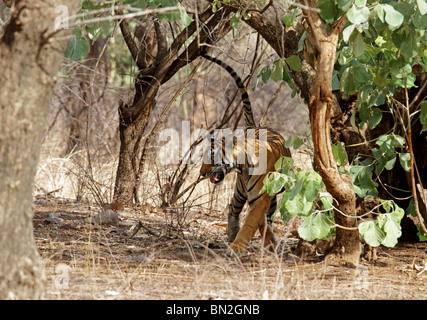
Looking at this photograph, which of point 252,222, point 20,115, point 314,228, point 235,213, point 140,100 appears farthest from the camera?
point 140,100

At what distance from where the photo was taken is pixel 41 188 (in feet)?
24.6

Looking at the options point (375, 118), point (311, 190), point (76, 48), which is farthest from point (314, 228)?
point (76, 48)

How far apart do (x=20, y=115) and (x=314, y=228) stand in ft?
6.82

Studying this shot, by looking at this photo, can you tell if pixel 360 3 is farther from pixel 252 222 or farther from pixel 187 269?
pixel 252 222

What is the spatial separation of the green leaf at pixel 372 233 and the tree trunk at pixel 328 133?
212mm

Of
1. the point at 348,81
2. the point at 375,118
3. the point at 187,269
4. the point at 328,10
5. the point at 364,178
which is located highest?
the point at 328,10

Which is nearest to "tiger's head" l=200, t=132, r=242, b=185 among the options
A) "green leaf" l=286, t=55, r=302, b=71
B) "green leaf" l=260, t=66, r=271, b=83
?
"green leaf" l=260, t=66, r=271, b=83

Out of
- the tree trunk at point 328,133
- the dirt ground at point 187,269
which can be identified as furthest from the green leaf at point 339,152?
the dirt ground at point 187,269

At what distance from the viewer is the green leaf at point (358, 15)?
3371 mm

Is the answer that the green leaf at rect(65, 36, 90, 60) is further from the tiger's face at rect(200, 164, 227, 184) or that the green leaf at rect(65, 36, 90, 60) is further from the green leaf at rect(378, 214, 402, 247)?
the green leaf at rect(378, 214, 402, 247)

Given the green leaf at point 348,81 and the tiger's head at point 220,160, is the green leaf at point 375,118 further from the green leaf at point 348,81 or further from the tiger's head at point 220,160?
the tiger's head at point 220,160

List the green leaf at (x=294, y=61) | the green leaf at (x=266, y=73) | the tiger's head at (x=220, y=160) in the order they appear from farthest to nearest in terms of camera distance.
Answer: the tiger's head at (x=220, y=160)
the green leaf at (x=266, y=73)
the green leaf at (x=294, y=61)

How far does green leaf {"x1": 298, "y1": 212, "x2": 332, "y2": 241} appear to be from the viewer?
12.8ft

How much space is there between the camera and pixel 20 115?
2.53 meters
